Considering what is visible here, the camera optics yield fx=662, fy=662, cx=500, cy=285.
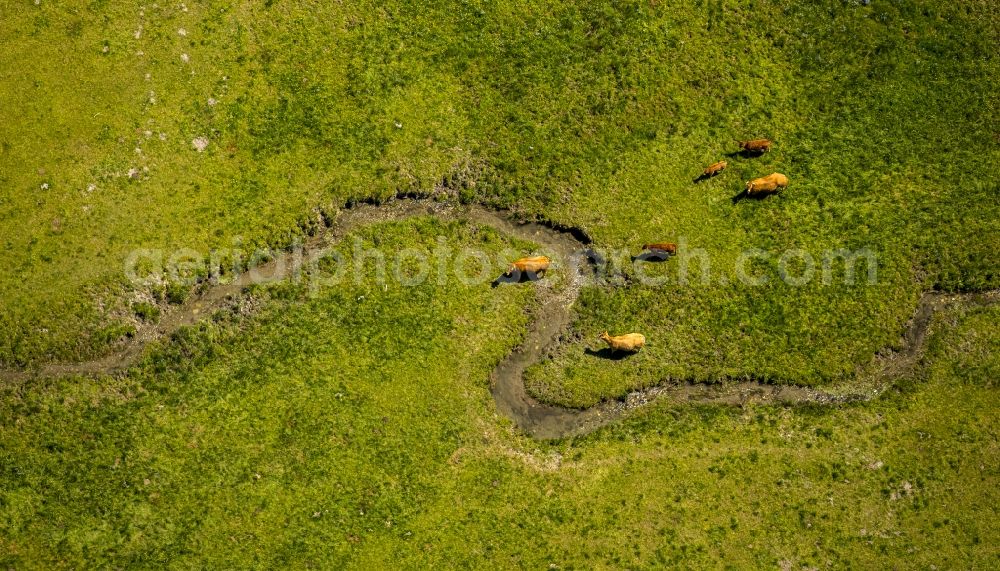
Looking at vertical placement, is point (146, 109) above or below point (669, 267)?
above

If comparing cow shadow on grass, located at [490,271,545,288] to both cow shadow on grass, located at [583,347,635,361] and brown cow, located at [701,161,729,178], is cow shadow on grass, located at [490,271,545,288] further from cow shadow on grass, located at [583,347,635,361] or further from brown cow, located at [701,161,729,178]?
brown cow, located at [701,161,729,178]

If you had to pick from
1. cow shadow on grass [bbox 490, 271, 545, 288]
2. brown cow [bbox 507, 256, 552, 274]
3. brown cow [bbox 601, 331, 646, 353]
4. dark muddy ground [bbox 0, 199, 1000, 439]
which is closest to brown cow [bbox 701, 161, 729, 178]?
dark muddy ground [bbox 0, 199, 1000, 439]

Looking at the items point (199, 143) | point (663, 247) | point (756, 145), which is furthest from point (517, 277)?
point (199, 143)

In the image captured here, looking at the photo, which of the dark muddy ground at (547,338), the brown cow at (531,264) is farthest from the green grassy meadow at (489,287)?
the brown cow at (531,264)

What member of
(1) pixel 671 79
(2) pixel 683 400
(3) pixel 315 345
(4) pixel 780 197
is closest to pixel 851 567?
(2) pixel 683 400

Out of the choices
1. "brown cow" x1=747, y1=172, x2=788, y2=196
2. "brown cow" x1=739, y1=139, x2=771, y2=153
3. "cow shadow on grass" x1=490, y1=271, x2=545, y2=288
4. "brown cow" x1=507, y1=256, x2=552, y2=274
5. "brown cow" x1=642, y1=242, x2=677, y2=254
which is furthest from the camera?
"brown cow" x1=739, y1=139, x2=771, y2=153

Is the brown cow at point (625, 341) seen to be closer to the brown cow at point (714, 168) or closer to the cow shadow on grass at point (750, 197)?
the cow shadow on grass at point (750, 197)

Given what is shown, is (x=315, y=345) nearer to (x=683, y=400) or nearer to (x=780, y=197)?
(x=683, y=400)

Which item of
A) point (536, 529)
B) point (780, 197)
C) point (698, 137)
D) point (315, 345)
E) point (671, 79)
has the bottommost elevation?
point (536, 529)
